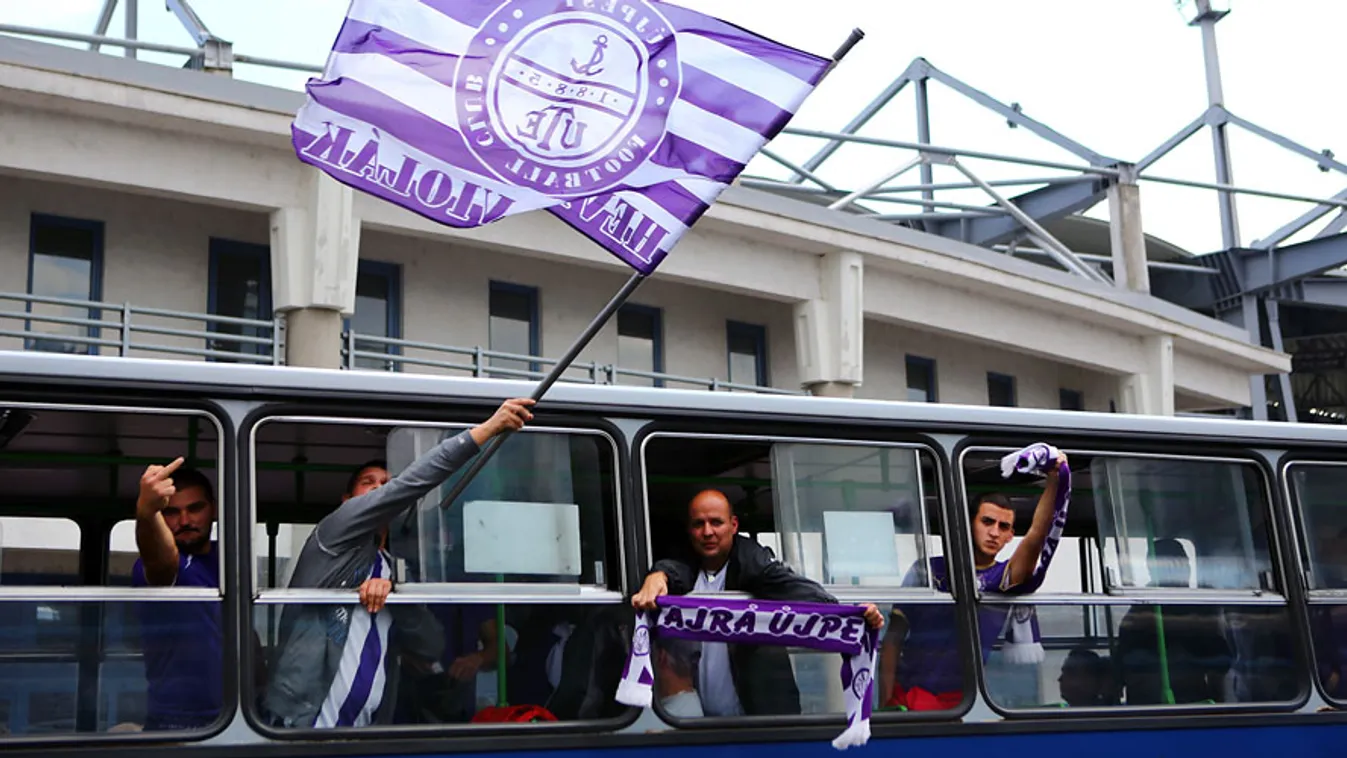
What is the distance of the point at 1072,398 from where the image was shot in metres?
31.6

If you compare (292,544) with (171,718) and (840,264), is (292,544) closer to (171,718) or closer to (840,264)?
(171,718)

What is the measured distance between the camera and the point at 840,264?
2416 cm

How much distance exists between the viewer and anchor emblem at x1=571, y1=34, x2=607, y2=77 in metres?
6.19

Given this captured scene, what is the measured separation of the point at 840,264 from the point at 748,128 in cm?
1804

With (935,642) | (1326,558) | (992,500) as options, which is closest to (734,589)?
(935,642)

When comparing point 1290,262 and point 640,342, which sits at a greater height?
point 1290,262

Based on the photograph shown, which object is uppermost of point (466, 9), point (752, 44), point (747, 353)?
point (747, 353)

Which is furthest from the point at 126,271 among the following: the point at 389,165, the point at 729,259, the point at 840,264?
the point at 389,165

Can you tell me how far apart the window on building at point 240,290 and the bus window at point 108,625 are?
1435cm

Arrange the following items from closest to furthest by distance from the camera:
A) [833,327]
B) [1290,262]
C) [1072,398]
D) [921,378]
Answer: [833,327] < [921,378] < [1072,398] < [1290,262]

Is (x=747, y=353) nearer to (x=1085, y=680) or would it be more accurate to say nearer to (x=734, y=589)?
(x=1085, y=680)

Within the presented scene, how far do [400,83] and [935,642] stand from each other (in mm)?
3154

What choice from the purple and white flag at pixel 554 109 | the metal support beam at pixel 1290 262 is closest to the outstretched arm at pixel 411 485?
the purple and white flag at pixel 554 109

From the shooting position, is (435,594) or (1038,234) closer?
(435,594)
